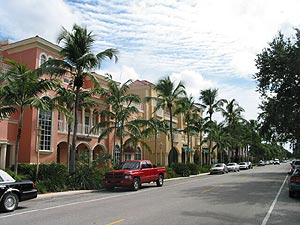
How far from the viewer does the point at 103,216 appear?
1052cm

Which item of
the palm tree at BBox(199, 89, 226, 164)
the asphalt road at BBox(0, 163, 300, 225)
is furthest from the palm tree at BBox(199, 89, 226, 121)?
the asphalt road at BBox(0, 163, 300, 225)

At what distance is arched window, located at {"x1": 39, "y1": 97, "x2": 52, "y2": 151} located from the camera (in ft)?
87.5

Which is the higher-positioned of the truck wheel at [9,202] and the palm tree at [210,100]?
the palm tree at [210,100]

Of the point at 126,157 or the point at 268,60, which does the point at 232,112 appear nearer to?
the point at 126,157

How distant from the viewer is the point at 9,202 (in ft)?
39.1

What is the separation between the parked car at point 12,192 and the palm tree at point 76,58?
796 cm

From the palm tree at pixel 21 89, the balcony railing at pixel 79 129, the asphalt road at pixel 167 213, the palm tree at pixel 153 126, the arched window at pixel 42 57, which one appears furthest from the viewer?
the palm tree at pixel 153 126

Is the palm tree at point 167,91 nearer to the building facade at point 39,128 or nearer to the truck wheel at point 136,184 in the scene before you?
the building facade at point 39,128

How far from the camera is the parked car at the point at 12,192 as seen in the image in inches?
461

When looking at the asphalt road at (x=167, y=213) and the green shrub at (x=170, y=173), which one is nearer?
the asphalt road at (x=167, y=213)

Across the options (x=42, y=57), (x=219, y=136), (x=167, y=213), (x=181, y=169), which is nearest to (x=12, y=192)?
(x=167, y=213)

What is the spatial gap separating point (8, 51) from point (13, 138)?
27.6ft

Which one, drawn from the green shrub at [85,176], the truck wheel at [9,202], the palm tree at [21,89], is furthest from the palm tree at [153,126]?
the truck wheel at [9,202]

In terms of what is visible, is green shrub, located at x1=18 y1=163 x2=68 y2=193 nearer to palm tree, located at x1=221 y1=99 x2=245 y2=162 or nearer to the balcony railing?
the balcony railing
